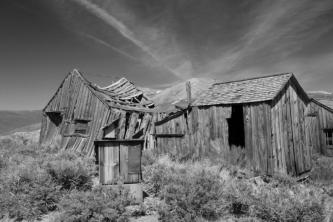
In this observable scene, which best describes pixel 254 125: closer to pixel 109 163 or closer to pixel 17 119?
pixel 109 163

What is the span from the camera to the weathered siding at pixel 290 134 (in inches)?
462

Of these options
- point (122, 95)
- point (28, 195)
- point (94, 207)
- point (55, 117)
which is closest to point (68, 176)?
point (28, 195)

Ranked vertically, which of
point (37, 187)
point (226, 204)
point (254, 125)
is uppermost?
point (254, 125)

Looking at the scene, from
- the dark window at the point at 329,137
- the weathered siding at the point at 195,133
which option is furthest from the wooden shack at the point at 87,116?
the dark window at the point at 329,137

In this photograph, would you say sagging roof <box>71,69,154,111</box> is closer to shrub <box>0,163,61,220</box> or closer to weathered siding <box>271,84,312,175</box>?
shrub <box>0,163,61,220</box>

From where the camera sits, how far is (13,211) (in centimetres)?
624

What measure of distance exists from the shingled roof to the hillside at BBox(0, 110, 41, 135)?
70976mm

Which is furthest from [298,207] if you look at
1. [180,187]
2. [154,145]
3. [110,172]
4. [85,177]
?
[154,145]

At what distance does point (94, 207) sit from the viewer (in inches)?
235

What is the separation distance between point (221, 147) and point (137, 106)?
7722 mm

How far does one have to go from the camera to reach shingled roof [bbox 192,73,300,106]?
1215 centimetres

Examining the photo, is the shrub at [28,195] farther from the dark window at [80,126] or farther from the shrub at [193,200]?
the dark window at [80,126]

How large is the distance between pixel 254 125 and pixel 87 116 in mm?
10042

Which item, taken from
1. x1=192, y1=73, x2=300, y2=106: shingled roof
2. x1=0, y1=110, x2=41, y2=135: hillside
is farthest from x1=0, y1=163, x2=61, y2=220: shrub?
x1=0, y1=110, x2=41, y2=135: hillside
